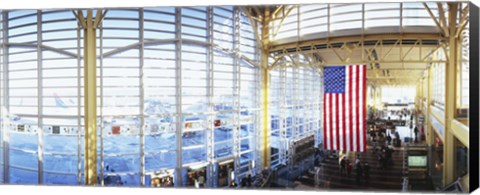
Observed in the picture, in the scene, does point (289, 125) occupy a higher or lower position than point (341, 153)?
higher

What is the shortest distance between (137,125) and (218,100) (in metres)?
2.29

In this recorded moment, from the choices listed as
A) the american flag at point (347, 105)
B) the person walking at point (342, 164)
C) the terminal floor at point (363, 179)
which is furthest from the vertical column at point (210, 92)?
the person walking at point (342, 164)

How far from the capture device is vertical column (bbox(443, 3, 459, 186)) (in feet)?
26.0

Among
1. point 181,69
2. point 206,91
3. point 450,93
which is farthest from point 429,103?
point 181,69

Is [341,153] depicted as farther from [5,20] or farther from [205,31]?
[5,20]

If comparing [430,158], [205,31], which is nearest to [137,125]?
[205,31]

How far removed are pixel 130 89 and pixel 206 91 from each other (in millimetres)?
2016

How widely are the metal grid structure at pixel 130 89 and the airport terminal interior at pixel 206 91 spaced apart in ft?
0.10

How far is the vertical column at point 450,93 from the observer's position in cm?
793

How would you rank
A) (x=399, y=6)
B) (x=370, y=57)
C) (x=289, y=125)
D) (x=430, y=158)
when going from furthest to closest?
(x=289, y=125), (x=430, y=158), (x=370, y=57), (x=399, y=6)

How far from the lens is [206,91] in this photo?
8867mm

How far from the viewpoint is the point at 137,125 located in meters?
8.72

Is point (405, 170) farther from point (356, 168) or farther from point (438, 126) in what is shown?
point (438, 126)

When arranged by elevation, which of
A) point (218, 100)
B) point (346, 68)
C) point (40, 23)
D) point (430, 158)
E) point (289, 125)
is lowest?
point (430, 158)
